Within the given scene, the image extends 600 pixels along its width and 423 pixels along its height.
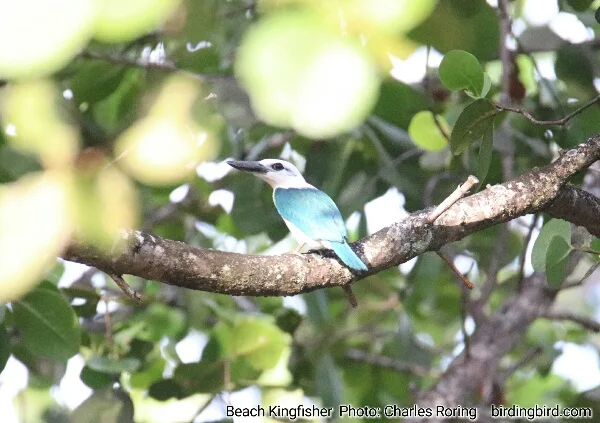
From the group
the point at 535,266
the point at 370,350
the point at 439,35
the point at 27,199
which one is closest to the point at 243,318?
the point at 370,350

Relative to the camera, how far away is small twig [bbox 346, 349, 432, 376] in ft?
13.0

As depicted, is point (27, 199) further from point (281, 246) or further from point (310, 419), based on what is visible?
point (281, 246)

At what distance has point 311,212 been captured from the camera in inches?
117

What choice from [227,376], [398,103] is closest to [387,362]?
[227,376]

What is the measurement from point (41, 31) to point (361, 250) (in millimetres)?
1645

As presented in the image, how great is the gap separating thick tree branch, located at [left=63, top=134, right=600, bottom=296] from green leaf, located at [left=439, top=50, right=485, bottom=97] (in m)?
0.41

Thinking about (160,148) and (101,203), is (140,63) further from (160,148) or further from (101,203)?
(101,203)

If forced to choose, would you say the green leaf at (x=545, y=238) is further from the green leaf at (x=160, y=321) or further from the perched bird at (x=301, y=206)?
the green leaf at (x=160, y=321)

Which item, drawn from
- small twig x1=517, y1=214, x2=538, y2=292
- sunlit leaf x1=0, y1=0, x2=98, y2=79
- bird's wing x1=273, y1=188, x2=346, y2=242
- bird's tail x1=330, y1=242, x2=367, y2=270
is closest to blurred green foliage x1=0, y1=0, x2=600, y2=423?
sunlit leaf x1=0, y1=0, x2=98, y2=79

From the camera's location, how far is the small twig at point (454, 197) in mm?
1837

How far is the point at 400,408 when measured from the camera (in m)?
3.86

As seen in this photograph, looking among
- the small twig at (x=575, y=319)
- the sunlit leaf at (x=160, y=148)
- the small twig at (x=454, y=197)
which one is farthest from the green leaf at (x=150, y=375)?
the sunlit leaf at (x=160, y=148)

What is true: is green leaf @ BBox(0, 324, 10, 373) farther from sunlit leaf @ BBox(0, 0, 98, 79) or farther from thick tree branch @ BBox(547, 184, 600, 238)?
sunlit leaf @ BBox(0, 0, 98, 79)

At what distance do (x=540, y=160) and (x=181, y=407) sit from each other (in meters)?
2.37
